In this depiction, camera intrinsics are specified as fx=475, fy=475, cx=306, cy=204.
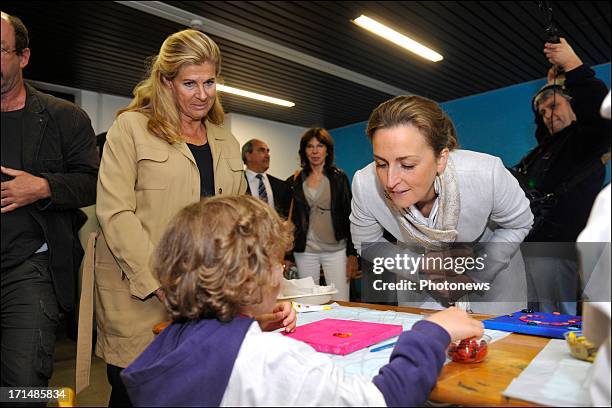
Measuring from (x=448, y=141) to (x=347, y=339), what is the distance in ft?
2.89

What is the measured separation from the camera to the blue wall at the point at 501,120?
21.1ft

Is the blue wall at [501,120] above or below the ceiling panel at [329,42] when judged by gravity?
below

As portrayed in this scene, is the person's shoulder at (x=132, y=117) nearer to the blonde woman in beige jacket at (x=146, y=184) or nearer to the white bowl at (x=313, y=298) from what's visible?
the blonde woman in beige jacket at (x=146, y=184)

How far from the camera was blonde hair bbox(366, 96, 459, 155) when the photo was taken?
1.57 meters

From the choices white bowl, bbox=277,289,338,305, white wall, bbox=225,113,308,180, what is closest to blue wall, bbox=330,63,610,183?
white wall, bbox=225,113,308,180

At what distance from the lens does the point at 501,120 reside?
6738 millimetres

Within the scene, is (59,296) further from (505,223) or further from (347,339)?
(505,223)

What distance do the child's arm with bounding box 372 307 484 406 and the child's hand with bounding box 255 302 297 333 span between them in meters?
0.42

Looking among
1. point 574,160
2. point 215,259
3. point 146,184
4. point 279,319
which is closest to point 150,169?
point 146,184

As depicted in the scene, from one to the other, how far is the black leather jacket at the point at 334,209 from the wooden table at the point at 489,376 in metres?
2.67

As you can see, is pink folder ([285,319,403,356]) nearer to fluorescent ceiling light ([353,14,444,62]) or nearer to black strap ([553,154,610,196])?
black strap ([553,154,610,196])

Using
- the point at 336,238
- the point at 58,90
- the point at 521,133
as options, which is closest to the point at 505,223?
the point at 336,238

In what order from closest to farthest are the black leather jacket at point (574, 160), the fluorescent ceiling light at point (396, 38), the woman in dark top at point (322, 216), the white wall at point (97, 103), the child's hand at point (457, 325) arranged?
1. the child's hand at point (457, 325)
2. the black leather jacket at point (574, 160)
3. the woman in dark top at point (322, 216)
4. the fluorescent ceiling light at point (396, 38)
5. the white wall at point (97, 103)

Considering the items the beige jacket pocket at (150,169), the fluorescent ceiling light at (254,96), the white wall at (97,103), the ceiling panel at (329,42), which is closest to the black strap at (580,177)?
the beige jacket pocket at (150,169)
